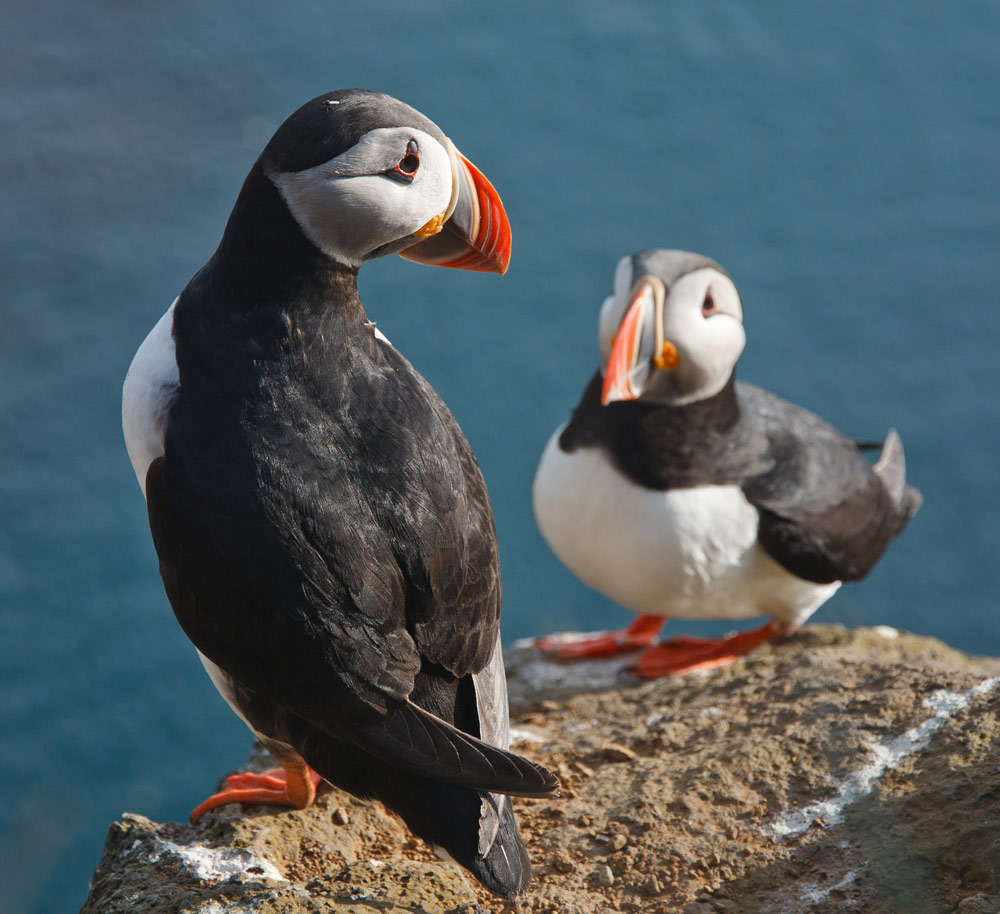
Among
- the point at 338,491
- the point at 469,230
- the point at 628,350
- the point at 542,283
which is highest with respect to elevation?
the point at 542,283

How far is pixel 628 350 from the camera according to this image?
11.6ft

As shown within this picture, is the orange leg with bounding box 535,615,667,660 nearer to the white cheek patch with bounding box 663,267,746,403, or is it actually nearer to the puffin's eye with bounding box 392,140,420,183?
the white cheek patch with bounding box 663,267,746,403

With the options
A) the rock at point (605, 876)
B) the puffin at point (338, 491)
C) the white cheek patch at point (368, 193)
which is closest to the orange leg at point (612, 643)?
the rock at point (605, 876)

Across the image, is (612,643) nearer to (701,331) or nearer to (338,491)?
(701,331)

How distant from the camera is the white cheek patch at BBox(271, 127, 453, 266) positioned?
2045 millimetres

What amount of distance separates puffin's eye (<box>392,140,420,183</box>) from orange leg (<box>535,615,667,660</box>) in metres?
2.43

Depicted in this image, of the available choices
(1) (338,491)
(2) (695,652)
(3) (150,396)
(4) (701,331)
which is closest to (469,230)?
(1) (338,491)

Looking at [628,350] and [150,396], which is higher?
[628,350]

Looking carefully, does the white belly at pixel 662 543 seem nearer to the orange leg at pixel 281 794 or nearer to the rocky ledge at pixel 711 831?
the rocky ledge at pixel 711 831

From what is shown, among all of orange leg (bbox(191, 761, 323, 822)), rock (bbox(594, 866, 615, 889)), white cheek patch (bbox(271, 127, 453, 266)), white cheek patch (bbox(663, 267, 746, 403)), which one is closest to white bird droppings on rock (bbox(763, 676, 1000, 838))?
rock (bbox(594, 866, 615, 889))

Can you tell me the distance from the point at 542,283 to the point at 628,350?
12.3 feet

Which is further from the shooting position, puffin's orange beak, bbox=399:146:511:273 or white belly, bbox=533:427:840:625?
white belly, bbox=533:427:840:625

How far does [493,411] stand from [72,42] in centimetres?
392

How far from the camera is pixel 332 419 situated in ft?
7.03
